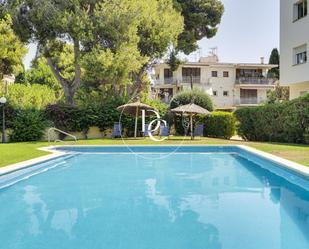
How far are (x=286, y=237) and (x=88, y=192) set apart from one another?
4.67 meters

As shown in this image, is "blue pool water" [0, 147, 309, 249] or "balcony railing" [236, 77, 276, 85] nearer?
"blue pool water" [0, 147, 309, 249]

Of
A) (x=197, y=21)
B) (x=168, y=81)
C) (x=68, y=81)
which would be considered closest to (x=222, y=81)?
(x=168, y=81)

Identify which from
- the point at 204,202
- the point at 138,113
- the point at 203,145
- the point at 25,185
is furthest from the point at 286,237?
the point at 138,113

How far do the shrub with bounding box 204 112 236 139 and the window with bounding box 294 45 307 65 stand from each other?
5161 millimetres

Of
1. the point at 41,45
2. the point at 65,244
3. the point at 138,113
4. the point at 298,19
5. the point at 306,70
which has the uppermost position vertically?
the point at 298,19

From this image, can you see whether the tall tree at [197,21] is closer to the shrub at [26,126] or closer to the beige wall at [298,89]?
the beige wall at [298,89]

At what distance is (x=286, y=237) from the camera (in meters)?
5.02

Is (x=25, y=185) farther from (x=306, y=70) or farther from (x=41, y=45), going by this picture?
(x=306, y=70)

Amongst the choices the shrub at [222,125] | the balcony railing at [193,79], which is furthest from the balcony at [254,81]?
the shrub at [222,125]

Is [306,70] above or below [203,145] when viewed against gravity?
above

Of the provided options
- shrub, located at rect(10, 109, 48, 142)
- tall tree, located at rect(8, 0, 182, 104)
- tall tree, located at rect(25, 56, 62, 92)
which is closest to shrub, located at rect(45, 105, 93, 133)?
shrub, located at rect(10, 109, 48, 142)

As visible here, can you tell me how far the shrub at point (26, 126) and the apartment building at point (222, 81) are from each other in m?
28.6

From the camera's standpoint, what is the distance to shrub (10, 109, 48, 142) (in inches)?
786

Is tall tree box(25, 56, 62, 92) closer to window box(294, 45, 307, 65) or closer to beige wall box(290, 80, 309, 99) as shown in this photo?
beige wall box(290, 80, 309, 99)
